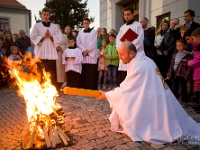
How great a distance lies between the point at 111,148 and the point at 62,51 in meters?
5.30

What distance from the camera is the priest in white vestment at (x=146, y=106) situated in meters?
3.32

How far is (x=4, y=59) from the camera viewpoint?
8289 mm

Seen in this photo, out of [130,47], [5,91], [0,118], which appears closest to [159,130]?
[130,47]

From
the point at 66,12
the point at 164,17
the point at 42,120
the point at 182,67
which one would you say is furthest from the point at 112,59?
the point at 66,12

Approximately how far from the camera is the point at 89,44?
7.79m

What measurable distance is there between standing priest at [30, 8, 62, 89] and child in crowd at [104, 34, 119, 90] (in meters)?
2.04

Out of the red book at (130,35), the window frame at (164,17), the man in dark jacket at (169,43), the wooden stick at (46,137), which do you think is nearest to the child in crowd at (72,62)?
the red book at (130,35)

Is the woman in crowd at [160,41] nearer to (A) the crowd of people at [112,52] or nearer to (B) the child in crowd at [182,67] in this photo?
(A) the crowd of people at [112,52]

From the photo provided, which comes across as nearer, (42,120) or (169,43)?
(42,120)

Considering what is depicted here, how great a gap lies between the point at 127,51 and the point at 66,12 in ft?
96.1

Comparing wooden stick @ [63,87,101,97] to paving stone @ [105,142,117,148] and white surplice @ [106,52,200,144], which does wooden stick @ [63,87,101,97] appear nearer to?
white surplice @ [106,52,200,144]

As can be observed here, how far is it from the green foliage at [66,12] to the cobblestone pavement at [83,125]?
25.6 meters

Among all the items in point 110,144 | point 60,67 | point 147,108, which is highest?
point 60,67

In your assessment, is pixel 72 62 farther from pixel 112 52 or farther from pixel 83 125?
pixel 83 125
